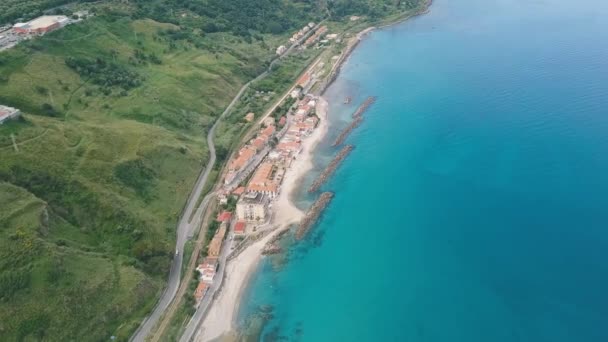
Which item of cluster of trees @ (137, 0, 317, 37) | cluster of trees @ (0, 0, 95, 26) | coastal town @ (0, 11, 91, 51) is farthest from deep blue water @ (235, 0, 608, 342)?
cluster of trees @ (0, 0, 95, 26)

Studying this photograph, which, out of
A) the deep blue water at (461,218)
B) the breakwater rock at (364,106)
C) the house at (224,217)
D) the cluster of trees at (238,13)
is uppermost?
the cluster of trees at (238,13)

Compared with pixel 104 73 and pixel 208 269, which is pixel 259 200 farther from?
pixel 104 73

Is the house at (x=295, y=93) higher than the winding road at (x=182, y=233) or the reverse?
higher

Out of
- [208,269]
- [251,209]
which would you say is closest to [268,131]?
[251,209]

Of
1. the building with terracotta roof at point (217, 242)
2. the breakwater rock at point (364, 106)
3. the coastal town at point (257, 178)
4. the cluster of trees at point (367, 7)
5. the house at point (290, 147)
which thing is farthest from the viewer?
the cluster of trees at point (367, 7)

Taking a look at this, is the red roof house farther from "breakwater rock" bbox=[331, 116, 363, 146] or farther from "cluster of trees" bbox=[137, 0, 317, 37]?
"cluster of trees" bbox=[137, 0, 317, 37]

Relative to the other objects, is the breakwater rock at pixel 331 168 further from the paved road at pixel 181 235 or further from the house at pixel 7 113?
the house at pixel 7 113

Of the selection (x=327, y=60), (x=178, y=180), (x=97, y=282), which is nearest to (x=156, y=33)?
(x=327, y=60)

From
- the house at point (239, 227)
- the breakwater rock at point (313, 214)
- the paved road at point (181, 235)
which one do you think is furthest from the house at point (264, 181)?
the breakwater rock at point (313, 214)
